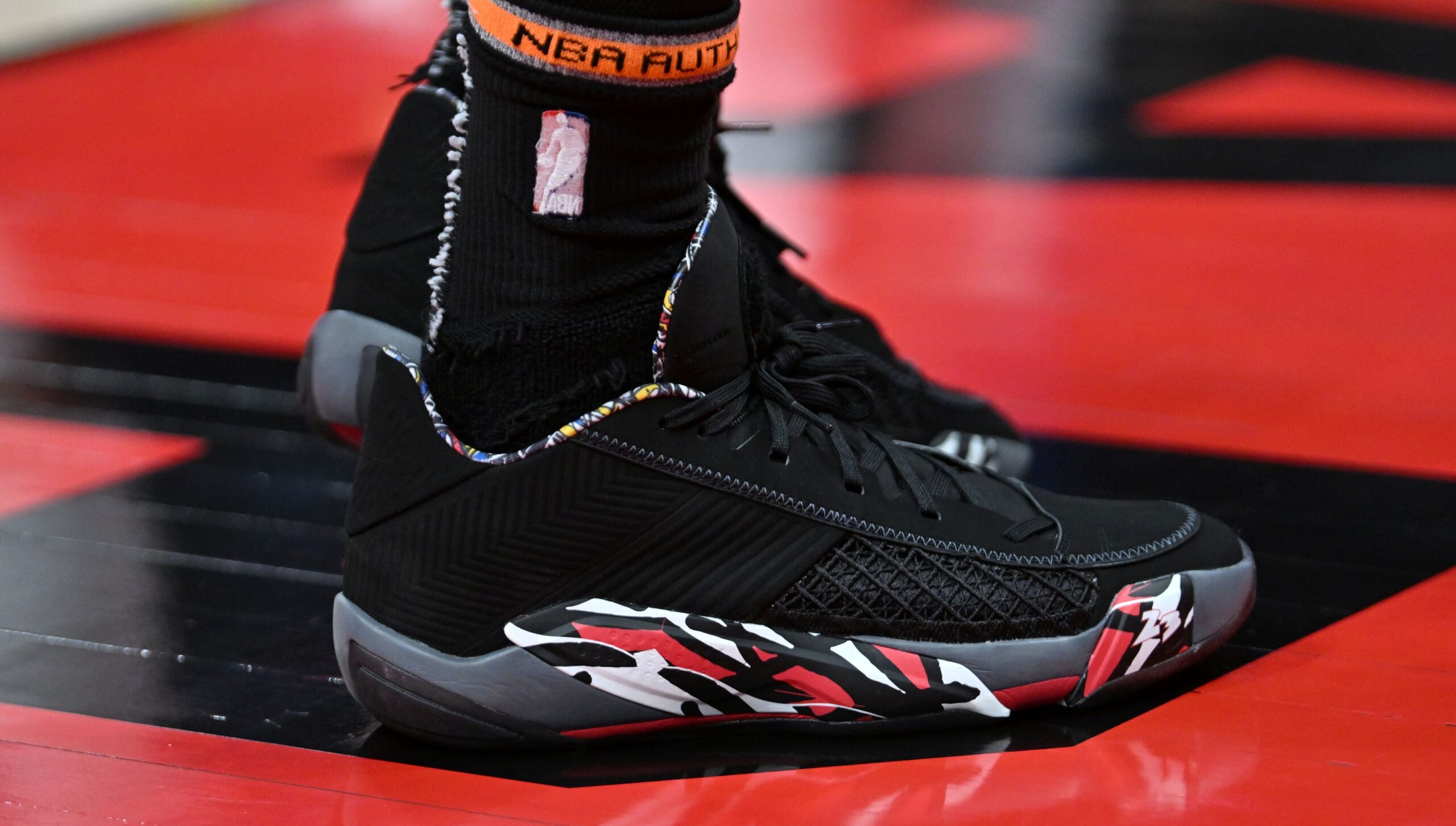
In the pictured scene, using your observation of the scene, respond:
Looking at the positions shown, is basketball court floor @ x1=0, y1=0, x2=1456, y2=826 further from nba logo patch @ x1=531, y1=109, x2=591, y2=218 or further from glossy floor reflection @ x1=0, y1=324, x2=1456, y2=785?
nba logo patch @ x1=531, y1=109, x2=591, y2=218

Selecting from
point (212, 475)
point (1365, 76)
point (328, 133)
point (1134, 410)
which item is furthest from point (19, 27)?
point (1365, 76)

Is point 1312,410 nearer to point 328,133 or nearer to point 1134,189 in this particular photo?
point 1134,189

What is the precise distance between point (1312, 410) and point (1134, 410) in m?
0.20

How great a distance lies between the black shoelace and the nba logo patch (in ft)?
0.48

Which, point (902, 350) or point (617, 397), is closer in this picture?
point (617, 397)

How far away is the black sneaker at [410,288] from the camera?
3.52 feet

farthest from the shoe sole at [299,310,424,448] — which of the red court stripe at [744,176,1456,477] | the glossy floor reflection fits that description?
the red court stripe at [744,176,1456,477]

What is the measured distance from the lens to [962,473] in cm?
90

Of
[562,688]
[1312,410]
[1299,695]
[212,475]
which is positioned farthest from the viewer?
[1312,410]

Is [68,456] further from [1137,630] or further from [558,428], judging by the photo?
[1137,630]

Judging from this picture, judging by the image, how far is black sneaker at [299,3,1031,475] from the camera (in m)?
1.07

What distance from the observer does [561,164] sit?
2.40 feet

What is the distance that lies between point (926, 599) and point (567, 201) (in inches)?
13.7

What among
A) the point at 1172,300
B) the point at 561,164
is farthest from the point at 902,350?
the point at 561,164
